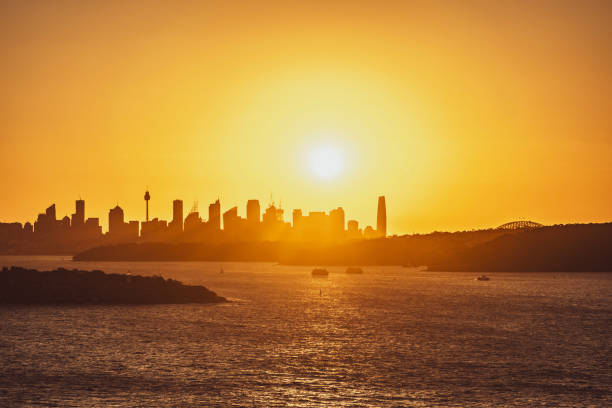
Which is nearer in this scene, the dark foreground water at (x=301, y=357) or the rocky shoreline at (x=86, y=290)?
the dark foreground water at (x=301, y=357)

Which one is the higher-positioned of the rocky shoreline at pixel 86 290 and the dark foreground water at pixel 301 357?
the rocky shoreline at pixel 86 290

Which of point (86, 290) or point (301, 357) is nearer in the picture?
point (301, 357)

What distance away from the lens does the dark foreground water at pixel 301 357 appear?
39094mm

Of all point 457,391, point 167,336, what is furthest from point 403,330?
point 457,391

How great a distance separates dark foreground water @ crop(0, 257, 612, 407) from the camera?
3909 cm

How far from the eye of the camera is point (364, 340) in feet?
209

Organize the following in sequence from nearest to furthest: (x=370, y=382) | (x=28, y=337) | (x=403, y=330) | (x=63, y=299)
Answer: (x=370, y=382) < (x=28, y=337) < (x=403, y=330) < (x=63, y=299)

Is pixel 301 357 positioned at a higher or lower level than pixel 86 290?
lower

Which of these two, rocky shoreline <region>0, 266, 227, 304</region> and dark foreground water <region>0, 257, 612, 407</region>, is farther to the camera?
rocky shoreline <region>0, 266, 227, 304</region>

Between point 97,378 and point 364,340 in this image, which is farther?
point 364,340

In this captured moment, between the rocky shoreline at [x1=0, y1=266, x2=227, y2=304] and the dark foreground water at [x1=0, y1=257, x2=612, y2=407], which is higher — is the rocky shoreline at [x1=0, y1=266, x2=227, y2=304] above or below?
above

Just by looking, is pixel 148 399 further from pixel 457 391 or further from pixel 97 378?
pixel 457 391

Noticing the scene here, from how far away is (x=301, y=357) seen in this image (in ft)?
174

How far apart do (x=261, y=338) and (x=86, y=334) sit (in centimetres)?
1678
